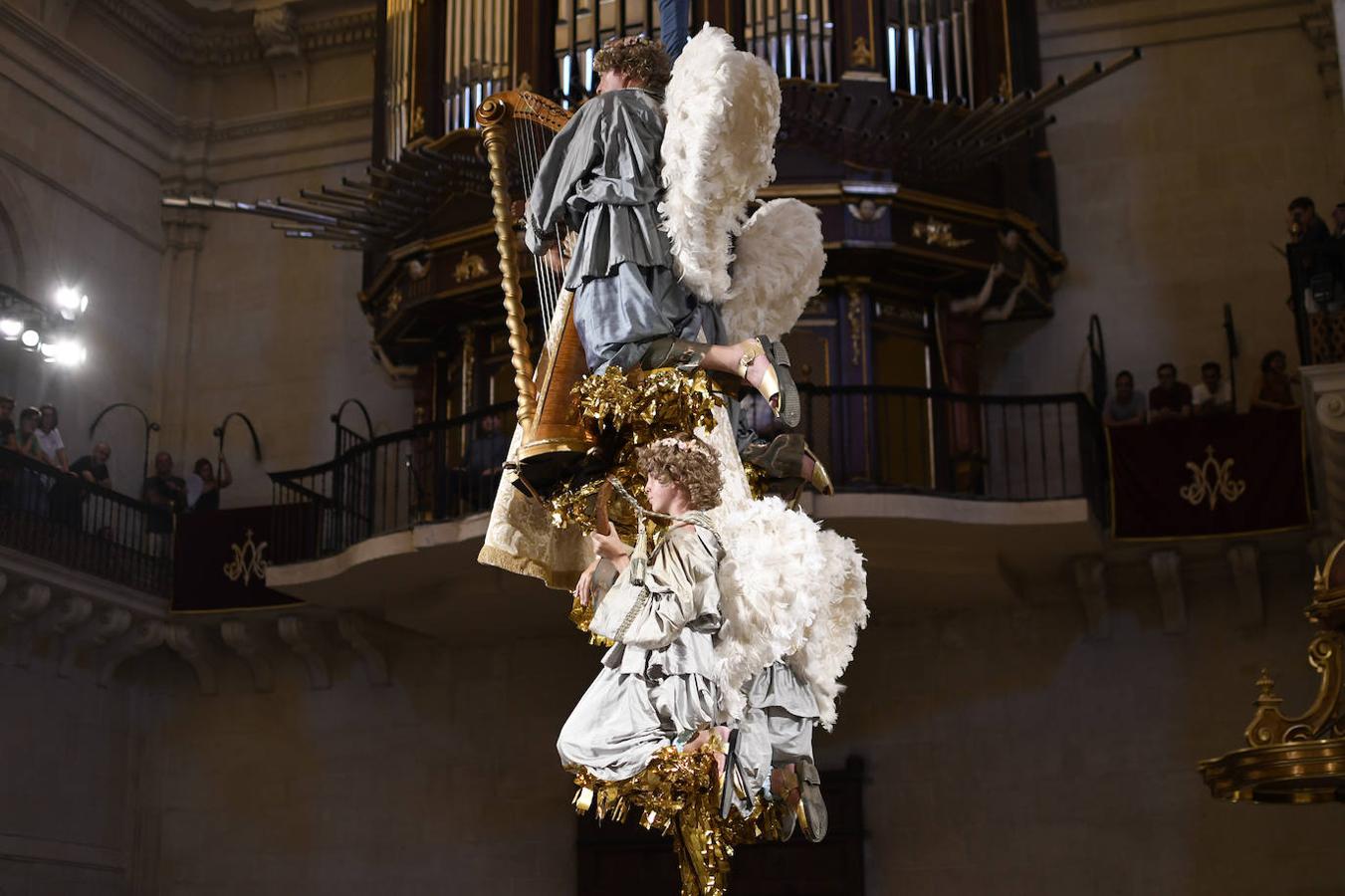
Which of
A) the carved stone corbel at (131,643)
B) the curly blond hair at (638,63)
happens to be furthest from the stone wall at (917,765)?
the curly blond hair at (638,63)

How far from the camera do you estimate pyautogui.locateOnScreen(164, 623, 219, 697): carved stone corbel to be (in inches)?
599

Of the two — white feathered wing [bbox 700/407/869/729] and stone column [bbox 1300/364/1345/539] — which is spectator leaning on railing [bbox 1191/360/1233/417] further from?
white feathered wing [bbox 700/407/869/729]

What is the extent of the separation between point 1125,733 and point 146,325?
31.0 feet

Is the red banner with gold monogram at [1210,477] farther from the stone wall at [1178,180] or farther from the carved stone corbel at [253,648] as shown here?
the carved stone corbel at [253,648]

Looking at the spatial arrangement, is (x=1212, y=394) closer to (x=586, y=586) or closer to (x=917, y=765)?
(x=917, y=765)

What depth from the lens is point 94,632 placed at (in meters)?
14.7

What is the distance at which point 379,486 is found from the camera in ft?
50.5

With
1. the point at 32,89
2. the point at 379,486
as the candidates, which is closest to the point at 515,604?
the point at 379,486

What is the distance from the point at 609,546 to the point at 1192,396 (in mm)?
9827

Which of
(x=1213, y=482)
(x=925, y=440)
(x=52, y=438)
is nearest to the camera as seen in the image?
(x=1213, y=482)

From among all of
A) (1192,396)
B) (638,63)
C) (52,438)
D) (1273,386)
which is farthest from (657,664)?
(52,438)

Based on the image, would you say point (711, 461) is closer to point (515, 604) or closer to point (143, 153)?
point (515, 604)

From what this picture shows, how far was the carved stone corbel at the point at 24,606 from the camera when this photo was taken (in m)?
13.8

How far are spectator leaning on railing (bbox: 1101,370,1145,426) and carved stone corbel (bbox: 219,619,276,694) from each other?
7271mm
